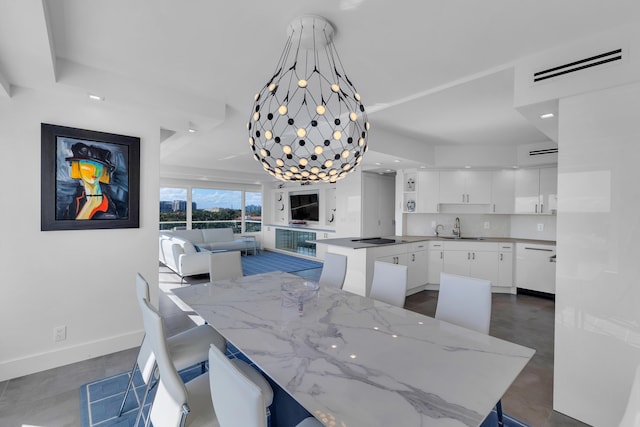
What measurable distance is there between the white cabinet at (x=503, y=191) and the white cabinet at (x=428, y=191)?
3.09 ft

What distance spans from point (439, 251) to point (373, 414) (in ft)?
14.7

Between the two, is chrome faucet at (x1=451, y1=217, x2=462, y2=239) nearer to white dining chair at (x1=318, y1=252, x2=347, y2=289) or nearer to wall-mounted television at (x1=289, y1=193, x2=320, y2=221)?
white dining chair at (x1=318, y1=252, x2=347, y2=289)

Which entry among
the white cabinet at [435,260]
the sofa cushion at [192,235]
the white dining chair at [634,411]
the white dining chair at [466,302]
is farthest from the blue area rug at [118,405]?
the sofa cushion at [192,235]

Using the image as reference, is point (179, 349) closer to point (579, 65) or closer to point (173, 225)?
point (579, 65)

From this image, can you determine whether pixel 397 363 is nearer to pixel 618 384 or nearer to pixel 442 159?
pixel 618 384

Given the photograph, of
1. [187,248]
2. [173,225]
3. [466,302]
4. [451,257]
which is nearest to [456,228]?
[451,257]

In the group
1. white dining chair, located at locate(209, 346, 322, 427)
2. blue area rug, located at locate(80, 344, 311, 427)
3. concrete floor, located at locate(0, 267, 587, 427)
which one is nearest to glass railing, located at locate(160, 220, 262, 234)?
concrete floor, located at locate(0, 267, 587, 427)

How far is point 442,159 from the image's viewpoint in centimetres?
507

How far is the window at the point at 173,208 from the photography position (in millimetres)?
8516

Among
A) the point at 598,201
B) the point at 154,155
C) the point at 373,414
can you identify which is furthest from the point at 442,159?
the point at 373,414

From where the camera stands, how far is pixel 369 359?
1.32m

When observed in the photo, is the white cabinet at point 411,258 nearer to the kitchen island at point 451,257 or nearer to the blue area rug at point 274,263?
the kitchen island at point 451,257

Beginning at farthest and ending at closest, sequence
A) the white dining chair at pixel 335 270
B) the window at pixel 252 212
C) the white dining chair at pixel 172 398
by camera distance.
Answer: the window at pixel 252 212
the white dining chair at pixel 335 270
the white dining chair at pixel 172 398

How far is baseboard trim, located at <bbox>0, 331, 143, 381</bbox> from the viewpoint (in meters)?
2.35
